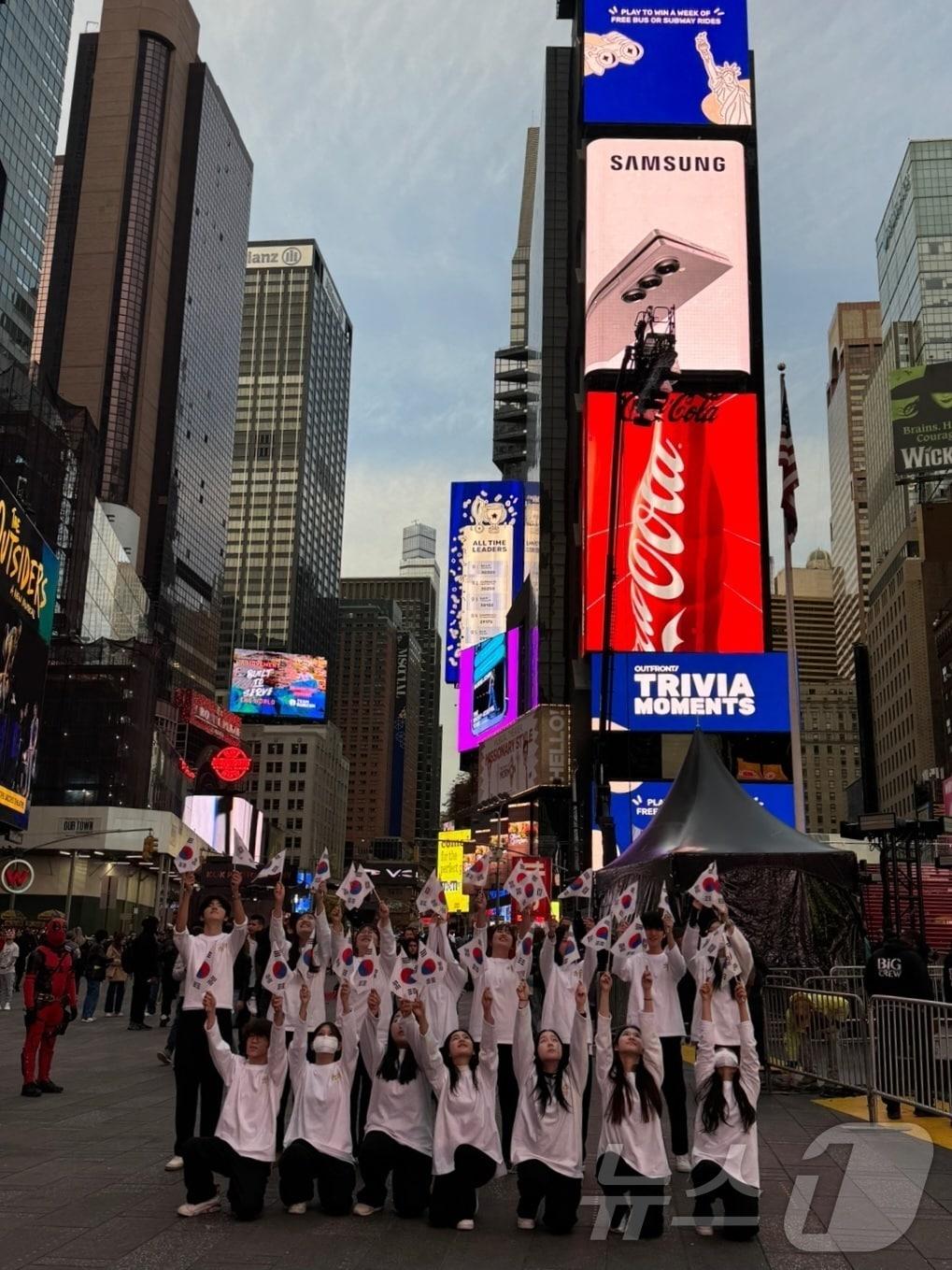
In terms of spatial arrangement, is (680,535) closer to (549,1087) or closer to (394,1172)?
(549,1087)

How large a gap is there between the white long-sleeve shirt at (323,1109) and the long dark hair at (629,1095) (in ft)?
6.20

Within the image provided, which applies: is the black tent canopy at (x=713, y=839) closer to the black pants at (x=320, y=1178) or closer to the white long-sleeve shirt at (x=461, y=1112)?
the white long-sleeve shirt at (x=461, y=1112)

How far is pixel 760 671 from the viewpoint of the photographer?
4456 centimetres

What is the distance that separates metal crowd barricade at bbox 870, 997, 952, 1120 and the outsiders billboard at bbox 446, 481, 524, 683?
316 ft

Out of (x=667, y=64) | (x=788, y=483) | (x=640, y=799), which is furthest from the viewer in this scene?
(x=667, y=64)

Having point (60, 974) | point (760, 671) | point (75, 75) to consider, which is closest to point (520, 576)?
point (760, 671)

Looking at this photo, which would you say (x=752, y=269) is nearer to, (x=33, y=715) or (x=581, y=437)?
(x=581, y=437)

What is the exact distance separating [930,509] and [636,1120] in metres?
125

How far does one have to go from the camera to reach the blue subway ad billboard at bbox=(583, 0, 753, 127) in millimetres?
54281

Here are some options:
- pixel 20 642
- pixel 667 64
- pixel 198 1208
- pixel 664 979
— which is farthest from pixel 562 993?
pixel 667 64

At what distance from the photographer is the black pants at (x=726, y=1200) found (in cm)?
769

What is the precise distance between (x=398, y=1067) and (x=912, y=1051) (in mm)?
5464

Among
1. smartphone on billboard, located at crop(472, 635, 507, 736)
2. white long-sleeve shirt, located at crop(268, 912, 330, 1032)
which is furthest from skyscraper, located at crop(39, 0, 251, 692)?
white long-sleeve shirt, located at crop(268, 912, 330, 1032)

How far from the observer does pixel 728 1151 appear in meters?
7.84
